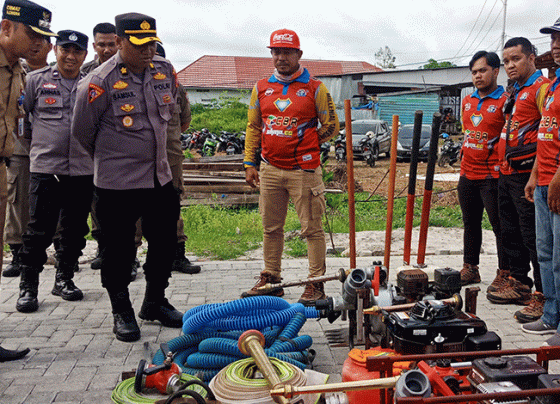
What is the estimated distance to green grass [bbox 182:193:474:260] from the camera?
7359 millimetres

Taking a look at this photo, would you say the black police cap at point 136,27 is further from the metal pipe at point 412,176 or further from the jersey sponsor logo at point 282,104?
the metal pipe at point 412,176

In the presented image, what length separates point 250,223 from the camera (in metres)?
8.77

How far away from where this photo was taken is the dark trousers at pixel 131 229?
13.5 ft

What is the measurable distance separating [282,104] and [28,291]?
2.80 m

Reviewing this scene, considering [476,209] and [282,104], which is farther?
[476,209]

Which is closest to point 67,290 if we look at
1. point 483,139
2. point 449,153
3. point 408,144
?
point 483,139

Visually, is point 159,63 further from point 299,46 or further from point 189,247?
point 189,247

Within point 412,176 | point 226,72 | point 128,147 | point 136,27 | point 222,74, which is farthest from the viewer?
point 226,72

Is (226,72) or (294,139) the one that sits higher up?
(226,72)

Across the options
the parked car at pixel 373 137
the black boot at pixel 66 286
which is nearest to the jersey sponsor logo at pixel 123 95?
the black boot at pixel 66 286

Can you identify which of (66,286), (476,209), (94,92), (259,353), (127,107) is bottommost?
(66,286)

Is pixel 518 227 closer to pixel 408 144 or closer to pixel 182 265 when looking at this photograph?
pixel 182 265

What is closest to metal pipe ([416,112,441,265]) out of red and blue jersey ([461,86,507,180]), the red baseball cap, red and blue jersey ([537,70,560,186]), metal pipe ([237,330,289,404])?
red and blue jersey ([537,70,560,186])

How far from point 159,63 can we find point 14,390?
96.9 inches
